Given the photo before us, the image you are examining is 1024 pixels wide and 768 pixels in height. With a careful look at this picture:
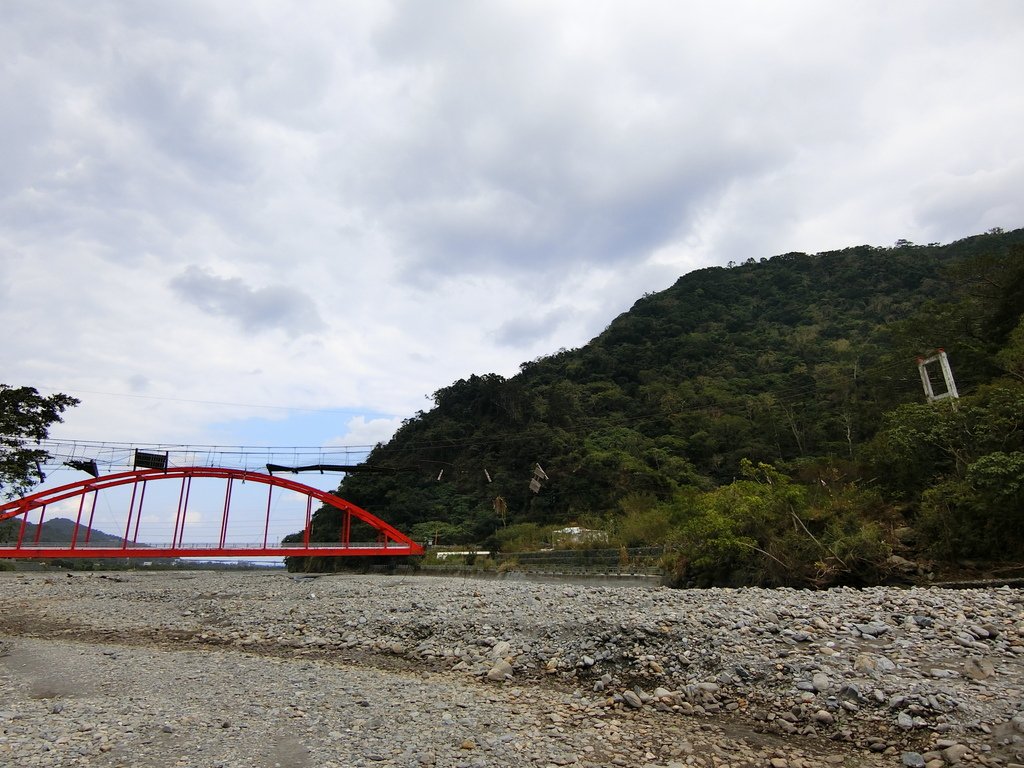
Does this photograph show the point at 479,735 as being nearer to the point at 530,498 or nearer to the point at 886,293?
the point at 530,498

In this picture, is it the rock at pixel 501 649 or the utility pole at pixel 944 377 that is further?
the utility pole at pixel 944 377

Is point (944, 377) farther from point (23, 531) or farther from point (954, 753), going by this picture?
point (23, 531)

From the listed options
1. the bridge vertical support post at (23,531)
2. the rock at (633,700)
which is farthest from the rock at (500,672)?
the bridge vertical support post at (23,531)

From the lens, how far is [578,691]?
7176mm

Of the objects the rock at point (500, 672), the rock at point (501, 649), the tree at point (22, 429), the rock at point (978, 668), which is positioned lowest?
the rock at point (500, 672)

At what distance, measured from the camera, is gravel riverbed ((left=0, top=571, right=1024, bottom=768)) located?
520cm

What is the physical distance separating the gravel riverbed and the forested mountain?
29.0 feet

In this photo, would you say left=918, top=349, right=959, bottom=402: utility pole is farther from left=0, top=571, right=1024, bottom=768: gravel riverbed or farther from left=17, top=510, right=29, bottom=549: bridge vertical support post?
left=17, top=510, right=29, bottom=549: bridge vertical support post

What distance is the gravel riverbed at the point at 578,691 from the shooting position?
5.20m

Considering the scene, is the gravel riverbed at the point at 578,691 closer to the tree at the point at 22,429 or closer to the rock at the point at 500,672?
the rock at the point at 500,672

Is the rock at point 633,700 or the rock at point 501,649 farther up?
the rock at point 501,649

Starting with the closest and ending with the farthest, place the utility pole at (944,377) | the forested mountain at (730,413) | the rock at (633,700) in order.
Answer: the rock at (633,700)
the forested mountain at (730,413)
the utility pole at (944,377)

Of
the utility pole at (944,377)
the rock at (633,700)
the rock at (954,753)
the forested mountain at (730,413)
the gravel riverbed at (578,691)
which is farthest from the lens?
the utility pole at (944,377)

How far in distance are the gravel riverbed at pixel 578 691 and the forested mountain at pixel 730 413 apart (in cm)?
883
